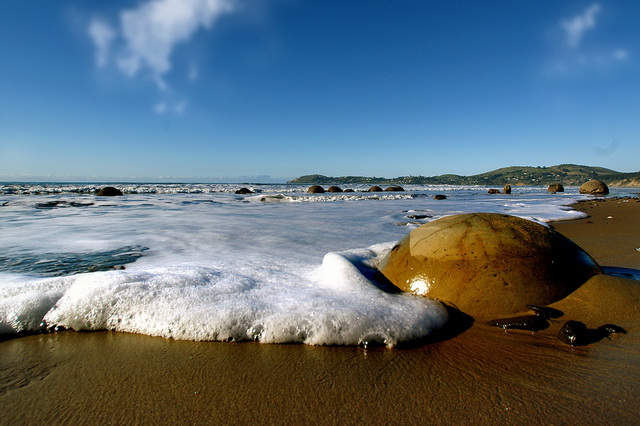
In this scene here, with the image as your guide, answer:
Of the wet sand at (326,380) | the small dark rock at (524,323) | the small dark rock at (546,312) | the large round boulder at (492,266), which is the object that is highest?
the large round boulder at (492,266)

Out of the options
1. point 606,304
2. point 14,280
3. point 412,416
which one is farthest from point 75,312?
point 606,304

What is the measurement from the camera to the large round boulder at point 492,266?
226 cm

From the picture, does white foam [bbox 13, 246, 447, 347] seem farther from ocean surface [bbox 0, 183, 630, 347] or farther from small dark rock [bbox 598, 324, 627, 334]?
small dark rock [bbox 598, 324, 627, 334]

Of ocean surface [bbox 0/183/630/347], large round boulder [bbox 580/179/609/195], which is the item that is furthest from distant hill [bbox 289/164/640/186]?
ocean surface [bbox 0/183/630/347]

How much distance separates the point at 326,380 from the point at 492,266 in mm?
1533

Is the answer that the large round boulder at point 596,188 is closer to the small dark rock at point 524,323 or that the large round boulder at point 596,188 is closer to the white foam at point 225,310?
the small dark rock at point 524,323

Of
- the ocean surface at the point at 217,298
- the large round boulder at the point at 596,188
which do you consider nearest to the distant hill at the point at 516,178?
the large round boulder at the point at 596,188

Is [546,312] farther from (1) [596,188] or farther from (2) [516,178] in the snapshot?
(2) [516,178]

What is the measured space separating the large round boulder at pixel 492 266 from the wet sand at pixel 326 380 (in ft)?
0.72

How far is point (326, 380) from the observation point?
1.56m

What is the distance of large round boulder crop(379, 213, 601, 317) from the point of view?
2.26 meters

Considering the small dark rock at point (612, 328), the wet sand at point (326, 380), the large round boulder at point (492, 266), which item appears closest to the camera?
the wet sand at point (326, 380)

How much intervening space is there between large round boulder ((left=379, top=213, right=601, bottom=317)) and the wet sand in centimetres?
22

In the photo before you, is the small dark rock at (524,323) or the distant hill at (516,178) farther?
the distant hill at (516,178)
